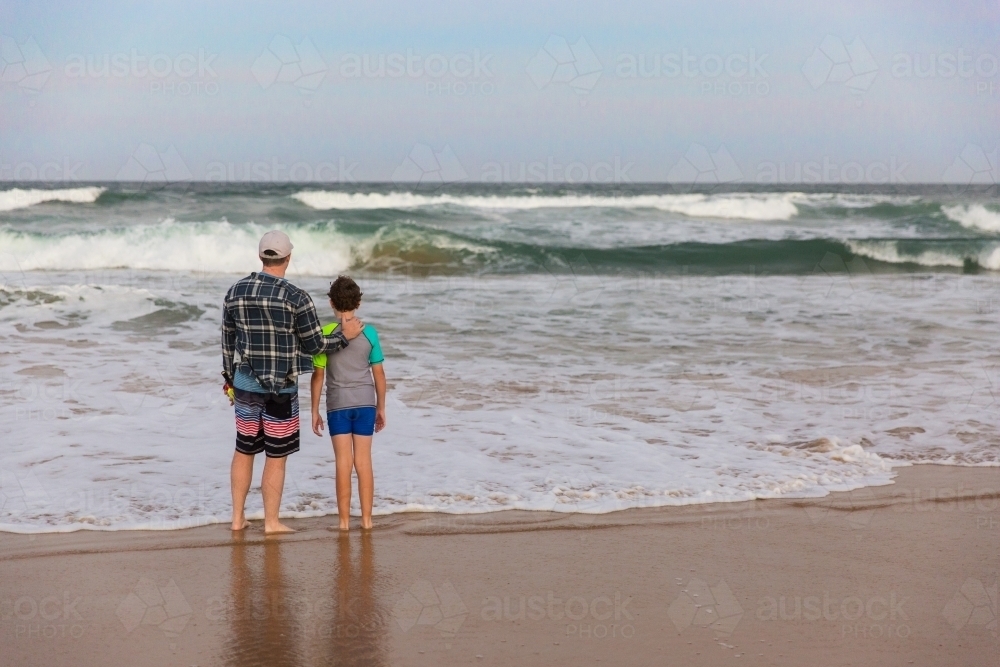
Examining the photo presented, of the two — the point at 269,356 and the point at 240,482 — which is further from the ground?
the point at 269,356

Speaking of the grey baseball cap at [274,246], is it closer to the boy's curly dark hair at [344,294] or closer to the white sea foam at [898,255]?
the boy's curly dark hair at [344,294]

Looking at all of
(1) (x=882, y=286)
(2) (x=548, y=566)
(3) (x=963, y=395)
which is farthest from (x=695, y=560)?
(1) (x=882, y=286)

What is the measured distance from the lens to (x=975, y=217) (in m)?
31.7

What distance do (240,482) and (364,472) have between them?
0.62 m

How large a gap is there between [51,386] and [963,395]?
769 cm

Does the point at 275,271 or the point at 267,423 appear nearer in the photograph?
the point at 275,271

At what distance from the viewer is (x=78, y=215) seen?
28.1 meters

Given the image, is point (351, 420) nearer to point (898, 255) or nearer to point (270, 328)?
point (270, 328)

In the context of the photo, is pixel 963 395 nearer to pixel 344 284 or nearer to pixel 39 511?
pixel 344 284

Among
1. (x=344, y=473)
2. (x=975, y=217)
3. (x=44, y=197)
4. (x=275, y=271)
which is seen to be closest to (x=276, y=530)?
(x=344, y=473)

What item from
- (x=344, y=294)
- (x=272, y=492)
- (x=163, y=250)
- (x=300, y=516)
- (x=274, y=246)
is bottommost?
(x=300, y=516)

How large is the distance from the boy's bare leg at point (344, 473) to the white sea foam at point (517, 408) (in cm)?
35

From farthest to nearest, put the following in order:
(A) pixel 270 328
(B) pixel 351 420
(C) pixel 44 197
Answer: (C) pixel 44 197 < (B) pixel 351 420 < (A) pixel 270 328

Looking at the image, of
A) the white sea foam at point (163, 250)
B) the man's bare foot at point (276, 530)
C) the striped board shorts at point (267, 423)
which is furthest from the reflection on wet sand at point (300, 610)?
the white sea foam at point (163, 250)
